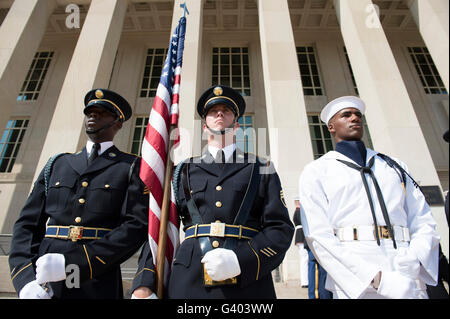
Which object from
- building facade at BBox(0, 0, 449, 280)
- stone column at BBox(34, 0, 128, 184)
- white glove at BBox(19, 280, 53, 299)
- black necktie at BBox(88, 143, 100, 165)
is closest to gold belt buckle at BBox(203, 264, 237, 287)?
white glove at BBox(19, 280, 53, 299)

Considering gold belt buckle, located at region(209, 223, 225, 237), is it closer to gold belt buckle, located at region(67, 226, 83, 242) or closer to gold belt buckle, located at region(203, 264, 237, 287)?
gold belt buckle, located at region(203, 264, 237, 287)

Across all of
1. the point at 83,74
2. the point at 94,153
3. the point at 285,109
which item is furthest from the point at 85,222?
the point at 83,74

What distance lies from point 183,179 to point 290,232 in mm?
1009

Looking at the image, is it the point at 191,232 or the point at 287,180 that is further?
the point at 287,180

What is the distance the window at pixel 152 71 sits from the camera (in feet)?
53.1

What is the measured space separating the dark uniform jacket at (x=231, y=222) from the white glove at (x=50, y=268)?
59 centimetres

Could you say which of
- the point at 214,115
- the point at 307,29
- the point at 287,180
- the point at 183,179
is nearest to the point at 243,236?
the point at 183,179

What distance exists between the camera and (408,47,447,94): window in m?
16.5

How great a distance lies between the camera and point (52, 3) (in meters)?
12.2

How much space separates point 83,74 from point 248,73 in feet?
30.5

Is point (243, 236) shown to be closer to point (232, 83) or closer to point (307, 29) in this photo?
point (232, 83)

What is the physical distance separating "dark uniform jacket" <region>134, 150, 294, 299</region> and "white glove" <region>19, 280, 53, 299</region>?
71cm

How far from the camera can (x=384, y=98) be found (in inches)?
351
